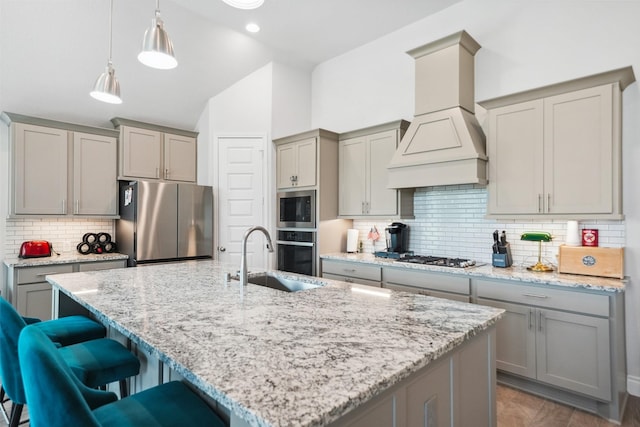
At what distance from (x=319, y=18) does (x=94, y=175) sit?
3.19 metres

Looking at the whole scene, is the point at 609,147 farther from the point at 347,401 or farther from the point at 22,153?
the point at 22,153

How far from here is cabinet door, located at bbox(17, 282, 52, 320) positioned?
11.5ft

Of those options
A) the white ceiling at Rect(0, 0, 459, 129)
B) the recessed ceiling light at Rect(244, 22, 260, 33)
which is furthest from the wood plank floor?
the recessed ceiling light at Rect(244, 22, 260, 33)

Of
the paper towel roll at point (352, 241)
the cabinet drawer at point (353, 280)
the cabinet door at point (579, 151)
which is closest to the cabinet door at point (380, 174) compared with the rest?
the paper towel roll at point (352, 241)

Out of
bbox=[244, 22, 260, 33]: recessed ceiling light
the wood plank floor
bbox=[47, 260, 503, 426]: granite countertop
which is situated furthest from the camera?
bbox=[244, 22, 260, 33]: recessed ceiling light

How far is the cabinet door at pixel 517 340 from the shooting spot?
8.62ft

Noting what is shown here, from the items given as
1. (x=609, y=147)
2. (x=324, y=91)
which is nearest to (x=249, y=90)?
(x=324, y=91)

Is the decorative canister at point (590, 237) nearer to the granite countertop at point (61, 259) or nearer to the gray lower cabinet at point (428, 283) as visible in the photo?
the gray lower cabinet at point (428, 283)

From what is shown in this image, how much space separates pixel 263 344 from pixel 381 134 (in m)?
3.23

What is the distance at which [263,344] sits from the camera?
45.3 inches

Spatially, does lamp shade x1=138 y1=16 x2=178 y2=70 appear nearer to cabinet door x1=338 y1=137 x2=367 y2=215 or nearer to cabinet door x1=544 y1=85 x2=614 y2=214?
cabinet door x1=338 y1=137 x2=367 y2=215

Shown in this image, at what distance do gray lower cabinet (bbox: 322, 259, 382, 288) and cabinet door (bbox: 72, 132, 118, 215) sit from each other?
2.74 meters

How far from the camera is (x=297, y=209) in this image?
4.41 metres

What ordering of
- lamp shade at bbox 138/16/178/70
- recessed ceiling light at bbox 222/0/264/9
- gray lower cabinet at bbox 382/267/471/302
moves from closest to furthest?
lamp shade at bbox 138/16/178/70, recessed ceiling light at bbox 222/0/264/9, gray lower cabinet at bbox 382/267/471/302
